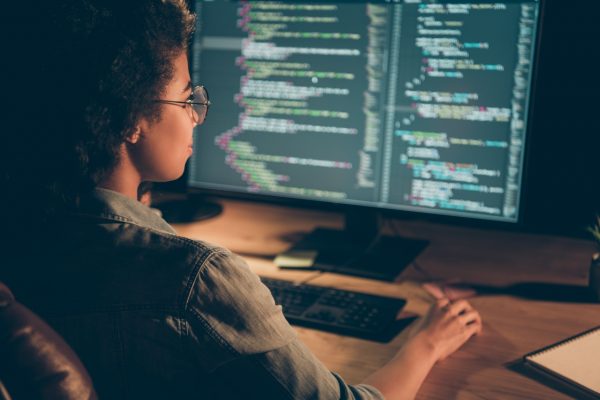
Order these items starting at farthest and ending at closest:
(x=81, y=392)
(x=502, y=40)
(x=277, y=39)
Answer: (x=277, y=39)
(x=502, y=40)
(x=81, y=392)

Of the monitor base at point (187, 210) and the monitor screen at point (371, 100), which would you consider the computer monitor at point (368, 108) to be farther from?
the monitor base at point (187, 210)

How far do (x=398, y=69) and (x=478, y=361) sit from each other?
1.82 feet

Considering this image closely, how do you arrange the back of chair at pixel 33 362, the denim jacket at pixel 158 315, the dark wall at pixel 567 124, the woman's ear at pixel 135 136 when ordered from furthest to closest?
the dark wall at pixel 567 124 → the woman's ear at pixel 135 136 → the denim jacket at pixel 158 315 → the back of chair at pixel 33 362

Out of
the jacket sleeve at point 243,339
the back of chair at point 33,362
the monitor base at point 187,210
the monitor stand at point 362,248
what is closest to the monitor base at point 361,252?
the monitor stand at point 362,248

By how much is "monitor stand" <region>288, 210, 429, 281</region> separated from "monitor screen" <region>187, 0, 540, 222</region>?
0.35 ft

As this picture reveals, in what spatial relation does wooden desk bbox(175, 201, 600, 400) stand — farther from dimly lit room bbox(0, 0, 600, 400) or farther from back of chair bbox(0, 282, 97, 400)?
back of chair bbox(0, 282, 97, 400)

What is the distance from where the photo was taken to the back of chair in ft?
1.72

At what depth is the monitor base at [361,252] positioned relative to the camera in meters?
1.28

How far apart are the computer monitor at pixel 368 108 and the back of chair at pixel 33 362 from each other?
76 centimetres

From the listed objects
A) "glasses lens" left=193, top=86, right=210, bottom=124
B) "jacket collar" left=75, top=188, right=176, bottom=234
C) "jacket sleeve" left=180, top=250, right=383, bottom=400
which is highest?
"glasses lens" left=193, top=86, right=210, bottom=124

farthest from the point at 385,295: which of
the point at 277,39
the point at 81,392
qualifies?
the point at 81,392

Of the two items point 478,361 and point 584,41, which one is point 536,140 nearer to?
point 584,41

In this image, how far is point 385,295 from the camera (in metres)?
1.18

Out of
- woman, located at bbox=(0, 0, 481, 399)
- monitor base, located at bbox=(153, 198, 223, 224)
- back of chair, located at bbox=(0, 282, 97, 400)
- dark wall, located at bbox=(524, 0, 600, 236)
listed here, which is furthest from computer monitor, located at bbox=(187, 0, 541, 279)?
back of chair, located at bbox=(0, 282, 97, 400)
